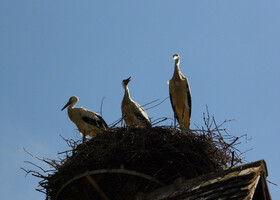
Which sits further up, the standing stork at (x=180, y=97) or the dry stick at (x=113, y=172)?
the standing stork at (x=180, y=97)

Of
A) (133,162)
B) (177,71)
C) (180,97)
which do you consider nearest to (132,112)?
(180,97)

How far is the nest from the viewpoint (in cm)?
501

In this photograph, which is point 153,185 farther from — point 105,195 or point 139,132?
point 139,132

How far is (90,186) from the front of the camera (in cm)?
512

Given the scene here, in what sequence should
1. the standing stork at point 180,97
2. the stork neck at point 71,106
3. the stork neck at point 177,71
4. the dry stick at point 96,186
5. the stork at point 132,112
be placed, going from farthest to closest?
the stork neck at point 71,106, the stork neck at point 177,71, the standing stork at point 180,97, the stork at point 132,112, the dry stick at point 96,186

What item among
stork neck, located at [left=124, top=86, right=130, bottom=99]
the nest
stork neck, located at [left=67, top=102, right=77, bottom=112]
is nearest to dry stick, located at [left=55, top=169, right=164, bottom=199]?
the nest

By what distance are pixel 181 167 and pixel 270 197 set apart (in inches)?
53.6

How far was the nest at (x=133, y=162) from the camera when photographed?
5008 mm

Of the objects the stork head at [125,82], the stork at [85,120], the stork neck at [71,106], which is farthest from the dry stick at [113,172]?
the stork neck at [71,106]

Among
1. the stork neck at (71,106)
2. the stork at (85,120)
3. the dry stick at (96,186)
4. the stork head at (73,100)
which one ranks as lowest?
the dry stick at (96,186)

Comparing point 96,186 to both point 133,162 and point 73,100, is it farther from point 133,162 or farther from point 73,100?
point 73,100

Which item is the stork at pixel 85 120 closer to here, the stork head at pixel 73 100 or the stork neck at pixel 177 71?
the stork head at pixel 73 100

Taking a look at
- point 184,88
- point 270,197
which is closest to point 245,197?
point 270,197

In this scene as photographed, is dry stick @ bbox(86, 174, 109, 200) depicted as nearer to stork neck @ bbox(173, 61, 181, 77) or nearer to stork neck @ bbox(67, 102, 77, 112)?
stork neck @ bbox(173, 61, 181, 77)
